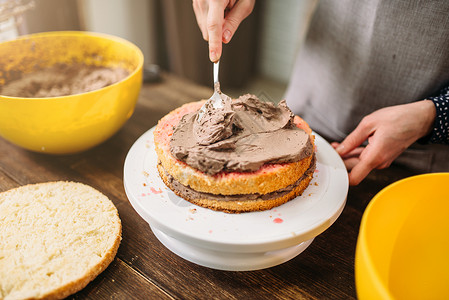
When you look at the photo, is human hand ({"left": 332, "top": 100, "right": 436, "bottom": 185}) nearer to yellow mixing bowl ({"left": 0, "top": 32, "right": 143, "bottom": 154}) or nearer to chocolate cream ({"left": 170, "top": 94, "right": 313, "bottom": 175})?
chocolate cream ({"left": 170, "top": 94, "right": 313, "bottom": 175})

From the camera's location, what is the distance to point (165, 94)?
1.85 meters

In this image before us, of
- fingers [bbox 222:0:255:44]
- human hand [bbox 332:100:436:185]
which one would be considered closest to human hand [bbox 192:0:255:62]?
fingers [bbox 222:0:255:44]

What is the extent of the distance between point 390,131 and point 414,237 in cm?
39

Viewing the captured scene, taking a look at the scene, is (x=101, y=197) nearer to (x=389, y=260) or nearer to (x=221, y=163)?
→ (x=221, y=163)

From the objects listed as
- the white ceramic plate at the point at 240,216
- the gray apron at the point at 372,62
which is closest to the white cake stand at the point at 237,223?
the white ceramic plate at the point at 240,216

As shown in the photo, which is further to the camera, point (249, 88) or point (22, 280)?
point (249, 88)

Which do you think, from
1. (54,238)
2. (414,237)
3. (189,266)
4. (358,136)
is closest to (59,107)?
(54,238)

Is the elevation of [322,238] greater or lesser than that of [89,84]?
lesser

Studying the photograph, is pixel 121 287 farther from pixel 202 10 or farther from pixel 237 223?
pixel 202 10

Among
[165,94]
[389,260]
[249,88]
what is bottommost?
[249,88]

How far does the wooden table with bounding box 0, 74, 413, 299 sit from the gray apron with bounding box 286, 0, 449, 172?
0.32 m

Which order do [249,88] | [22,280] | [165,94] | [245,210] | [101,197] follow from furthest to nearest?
1. [249,88]
2. [165,94]
3. [101,197]
4. [245,210]
5. [22,280]

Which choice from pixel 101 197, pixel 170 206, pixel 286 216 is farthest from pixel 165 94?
pixel 286 216

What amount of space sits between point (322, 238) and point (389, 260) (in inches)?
8.8
